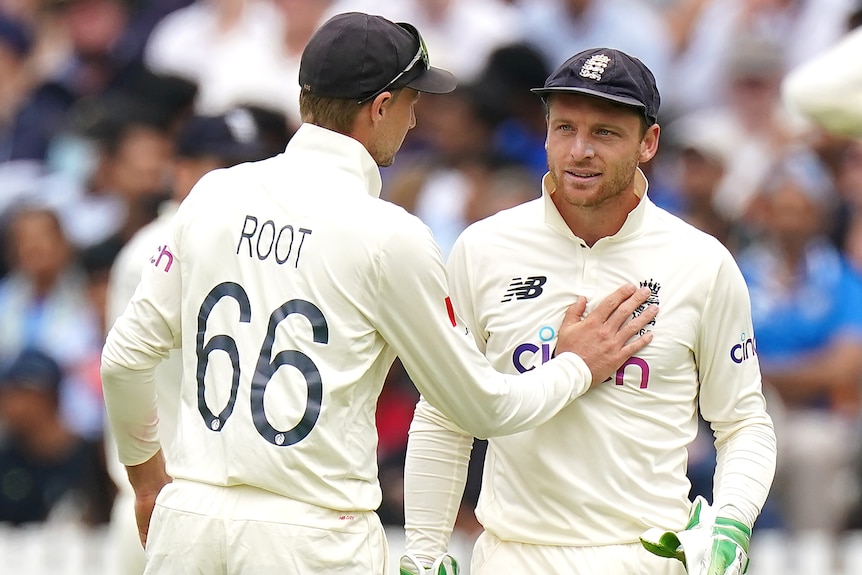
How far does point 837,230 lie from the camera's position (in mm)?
7164

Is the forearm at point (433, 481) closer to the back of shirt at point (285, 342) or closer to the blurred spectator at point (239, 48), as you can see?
the back of shirt at point (285, 342)

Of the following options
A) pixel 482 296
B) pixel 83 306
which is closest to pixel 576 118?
pixel 482 296

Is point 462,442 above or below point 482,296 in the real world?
below

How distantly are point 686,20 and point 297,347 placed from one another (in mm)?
4685

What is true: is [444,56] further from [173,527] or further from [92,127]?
[173,527]

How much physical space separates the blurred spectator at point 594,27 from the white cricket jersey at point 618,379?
12.0 feet

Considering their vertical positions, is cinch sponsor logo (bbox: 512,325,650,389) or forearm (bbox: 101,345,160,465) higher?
Answer: cinch sponsor logo (bbox: 512,325,650,389)

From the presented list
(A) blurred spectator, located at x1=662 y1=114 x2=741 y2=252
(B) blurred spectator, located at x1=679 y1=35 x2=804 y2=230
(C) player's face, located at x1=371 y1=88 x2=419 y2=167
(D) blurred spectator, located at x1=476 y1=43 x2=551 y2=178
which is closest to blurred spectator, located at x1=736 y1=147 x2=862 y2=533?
(A) blurred spectator, located at x1=662 y1=114 x2=741 y2=252

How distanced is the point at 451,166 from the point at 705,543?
13.7 ft

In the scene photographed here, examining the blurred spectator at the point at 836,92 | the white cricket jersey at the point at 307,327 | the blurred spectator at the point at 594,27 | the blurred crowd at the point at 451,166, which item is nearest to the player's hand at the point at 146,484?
the white cricket jersey at the point at 307,327

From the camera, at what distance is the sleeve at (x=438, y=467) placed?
4.04 meters

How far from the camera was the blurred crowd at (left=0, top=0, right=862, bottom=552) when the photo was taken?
7082 millimetres

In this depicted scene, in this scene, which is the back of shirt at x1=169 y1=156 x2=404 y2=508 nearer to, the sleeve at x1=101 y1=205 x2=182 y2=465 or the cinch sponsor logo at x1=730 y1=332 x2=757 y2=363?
the sleeve at x1=101 y1=205 x2=182 y2=465

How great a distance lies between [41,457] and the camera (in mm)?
7844
